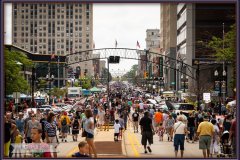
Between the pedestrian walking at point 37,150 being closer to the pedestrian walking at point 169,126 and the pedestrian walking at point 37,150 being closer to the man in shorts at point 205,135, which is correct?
the man in shorts at point 205,135

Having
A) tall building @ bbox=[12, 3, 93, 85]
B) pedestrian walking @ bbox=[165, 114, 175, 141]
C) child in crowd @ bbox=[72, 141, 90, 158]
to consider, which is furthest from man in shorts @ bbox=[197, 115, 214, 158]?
tall building @ bbox=[12, 3, 93, 85]

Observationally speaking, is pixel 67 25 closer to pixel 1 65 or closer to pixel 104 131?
pixel 104 131

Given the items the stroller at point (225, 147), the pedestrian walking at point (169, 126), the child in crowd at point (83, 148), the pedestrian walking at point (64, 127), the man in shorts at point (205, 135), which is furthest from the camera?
the pedestrian walking at point (64, 127)

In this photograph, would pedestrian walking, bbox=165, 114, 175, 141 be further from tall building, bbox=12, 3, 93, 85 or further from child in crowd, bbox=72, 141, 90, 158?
tall building, bbox=12, 3, 93, 85

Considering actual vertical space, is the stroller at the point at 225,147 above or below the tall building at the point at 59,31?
below

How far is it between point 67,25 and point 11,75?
103239 mm

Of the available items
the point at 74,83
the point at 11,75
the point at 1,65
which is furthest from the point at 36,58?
the point at 1,65

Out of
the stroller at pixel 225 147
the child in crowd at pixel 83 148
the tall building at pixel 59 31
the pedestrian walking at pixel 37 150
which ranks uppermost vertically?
the tall building at pixel 59 31

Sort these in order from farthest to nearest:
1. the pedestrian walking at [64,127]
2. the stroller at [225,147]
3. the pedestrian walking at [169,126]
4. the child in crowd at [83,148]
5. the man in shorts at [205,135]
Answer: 1. the pedestrian walking at [64,127]
2. the pedestrian walking at [169,126]
3. the man in shorts at [205,135]
4. the stroller at [225,147]
5. the child in crowd at [83,148]

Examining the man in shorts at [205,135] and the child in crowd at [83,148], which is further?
the man in shorts at [205,135]

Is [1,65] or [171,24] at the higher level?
[171,24]

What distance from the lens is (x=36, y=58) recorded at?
132250 millimetres

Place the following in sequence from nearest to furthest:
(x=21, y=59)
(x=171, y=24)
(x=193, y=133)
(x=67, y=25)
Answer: (x=193, y=133) < (x=21, y=59) < (x=171, y=24) < (x=67, y=25)

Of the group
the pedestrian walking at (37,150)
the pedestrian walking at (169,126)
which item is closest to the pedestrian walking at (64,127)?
the pedestrian walking at (169,126)
